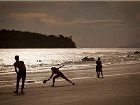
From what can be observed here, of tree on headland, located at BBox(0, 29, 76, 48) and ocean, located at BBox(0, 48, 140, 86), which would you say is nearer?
ocean, located at BBox(0, 48, 140, 86)

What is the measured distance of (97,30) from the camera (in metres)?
15.7

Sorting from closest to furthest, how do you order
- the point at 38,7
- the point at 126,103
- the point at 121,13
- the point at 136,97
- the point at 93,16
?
the point at 126,103 < the point at 136,97 < the point at 38,7 < the point at 121,13 < the point at 93,16

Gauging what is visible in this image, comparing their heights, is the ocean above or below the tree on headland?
below

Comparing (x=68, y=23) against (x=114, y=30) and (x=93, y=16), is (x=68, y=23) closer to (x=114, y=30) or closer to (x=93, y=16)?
(x=93, y=16)

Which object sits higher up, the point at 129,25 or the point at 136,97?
the point at 129,25

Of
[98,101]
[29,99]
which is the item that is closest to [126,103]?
[98,101]

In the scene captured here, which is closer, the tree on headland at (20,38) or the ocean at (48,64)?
the ocean at (48,64)

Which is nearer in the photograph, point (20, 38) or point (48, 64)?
point (20, 38)

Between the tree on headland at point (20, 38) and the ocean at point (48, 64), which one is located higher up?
the tree on headland at point (20, 38)

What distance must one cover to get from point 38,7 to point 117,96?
17.6ft

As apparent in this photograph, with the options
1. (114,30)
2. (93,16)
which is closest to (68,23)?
(93,16)

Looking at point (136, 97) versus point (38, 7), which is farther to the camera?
point (38, 7)

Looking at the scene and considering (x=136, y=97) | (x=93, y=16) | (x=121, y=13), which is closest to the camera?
(x=136, y=97)

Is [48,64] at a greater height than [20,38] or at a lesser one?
lesser
